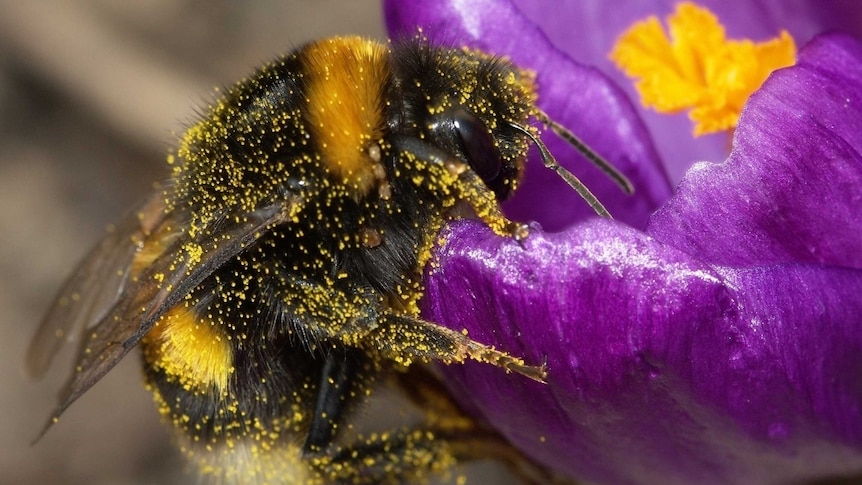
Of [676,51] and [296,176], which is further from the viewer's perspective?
[676,51]

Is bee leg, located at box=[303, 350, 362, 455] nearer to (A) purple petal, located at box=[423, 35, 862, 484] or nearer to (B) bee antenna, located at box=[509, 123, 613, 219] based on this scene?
(A) purple petal, located at box=[423, 35, 862, 484]

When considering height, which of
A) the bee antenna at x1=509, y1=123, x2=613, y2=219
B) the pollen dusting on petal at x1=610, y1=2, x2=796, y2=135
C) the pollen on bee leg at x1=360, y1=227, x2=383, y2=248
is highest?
the pollen dusting on petal at x1=610, y1=2, x2=796, y2=135

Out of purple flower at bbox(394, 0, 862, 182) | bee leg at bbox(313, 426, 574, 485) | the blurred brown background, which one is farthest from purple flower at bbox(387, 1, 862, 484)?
the blurred brown background

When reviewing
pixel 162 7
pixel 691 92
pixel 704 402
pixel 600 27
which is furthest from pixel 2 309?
pixel 704 402

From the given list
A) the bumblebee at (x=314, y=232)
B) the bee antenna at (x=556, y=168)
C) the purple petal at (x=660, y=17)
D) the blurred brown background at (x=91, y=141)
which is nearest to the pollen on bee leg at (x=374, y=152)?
the bumblebee at (x=314, y=232)

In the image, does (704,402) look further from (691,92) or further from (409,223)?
(691,92)

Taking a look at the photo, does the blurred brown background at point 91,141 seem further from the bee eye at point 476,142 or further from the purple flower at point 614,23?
the bee eye at point 476,142
